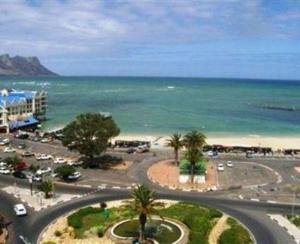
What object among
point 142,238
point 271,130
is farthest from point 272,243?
point 271,130

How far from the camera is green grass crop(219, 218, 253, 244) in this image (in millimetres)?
58188

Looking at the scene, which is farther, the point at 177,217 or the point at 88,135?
the point at 88,135

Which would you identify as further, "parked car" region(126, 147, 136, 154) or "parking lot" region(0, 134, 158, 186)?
"parked car" region(126, 147, 136, 154)

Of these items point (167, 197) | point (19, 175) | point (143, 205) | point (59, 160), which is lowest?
point (19, 175)

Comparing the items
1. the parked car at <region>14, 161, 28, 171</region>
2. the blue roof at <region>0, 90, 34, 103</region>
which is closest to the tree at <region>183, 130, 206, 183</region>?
the parked car at <region>14, 161, 28, 171</region>

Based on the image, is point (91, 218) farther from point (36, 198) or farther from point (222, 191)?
point (222, 191)

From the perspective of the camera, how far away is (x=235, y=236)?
59.4 meters

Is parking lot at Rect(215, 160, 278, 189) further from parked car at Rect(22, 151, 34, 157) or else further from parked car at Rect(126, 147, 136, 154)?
parked car at Rect(22, 151, 34, 157)

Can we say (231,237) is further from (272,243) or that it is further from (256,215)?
(256,215)

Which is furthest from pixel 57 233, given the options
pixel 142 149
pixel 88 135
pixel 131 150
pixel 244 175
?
pixel 142 149

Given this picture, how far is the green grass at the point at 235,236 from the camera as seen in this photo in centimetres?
5819

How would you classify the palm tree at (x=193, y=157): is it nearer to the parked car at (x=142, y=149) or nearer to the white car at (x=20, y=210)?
the parked car at (x=142, y=149)

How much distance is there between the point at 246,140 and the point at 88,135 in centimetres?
6751

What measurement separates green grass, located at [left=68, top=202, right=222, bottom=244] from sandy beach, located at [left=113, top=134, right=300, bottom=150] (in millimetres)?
62778
